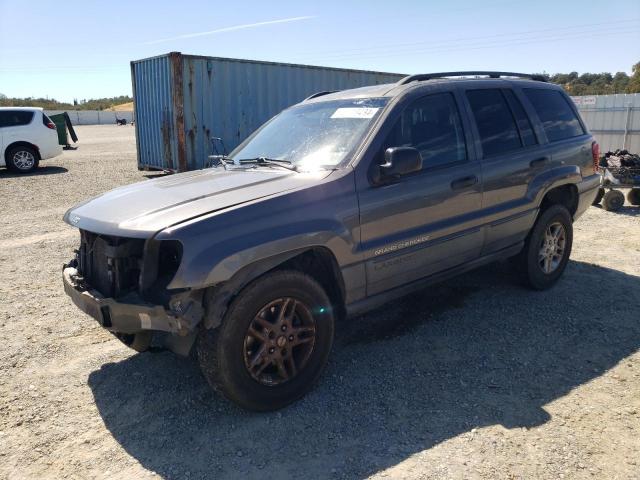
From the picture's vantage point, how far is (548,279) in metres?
5.00

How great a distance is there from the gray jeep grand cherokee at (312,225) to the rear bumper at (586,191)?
0.52 meters

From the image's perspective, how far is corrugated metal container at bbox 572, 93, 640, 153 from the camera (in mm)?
11766

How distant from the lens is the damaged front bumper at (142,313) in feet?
8.77

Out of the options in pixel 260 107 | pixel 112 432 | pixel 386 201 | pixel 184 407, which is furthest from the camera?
pixel 260 107

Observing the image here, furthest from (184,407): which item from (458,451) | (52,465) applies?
(458,451)

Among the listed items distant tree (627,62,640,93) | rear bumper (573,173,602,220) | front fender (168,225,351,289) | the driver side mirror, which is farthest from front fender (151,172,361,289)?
distant tree (627,62,640,93)

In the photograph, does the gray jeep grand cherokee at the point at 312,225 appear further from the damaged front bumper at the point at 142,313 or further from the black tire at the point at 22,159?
the black tire at the point at 22,159

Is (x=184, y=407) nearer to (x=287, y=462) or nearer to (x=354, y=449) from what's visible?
(x=287, y=462)

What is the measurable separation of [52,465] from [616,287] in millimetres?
Result: 5032

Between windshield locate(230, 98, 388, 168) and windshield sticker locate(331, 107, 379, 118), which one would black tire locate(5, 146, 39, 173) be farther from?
windshield sticker locate(331, 107, 379, 118)

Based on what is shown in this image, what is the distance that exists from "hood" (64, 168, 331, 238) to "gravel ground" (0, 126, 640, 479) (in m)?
1.17

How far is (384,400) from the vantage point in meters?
3.21

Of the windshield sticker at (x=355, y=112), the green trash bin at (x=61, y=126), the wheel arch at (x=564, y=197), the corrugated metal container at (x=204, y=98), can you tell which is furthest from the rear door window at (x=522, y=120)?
the green trash bin at (x=61, y=126)

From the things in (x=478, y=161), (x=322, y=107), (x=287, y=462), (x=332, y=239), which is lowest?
(x=287, y=462)
